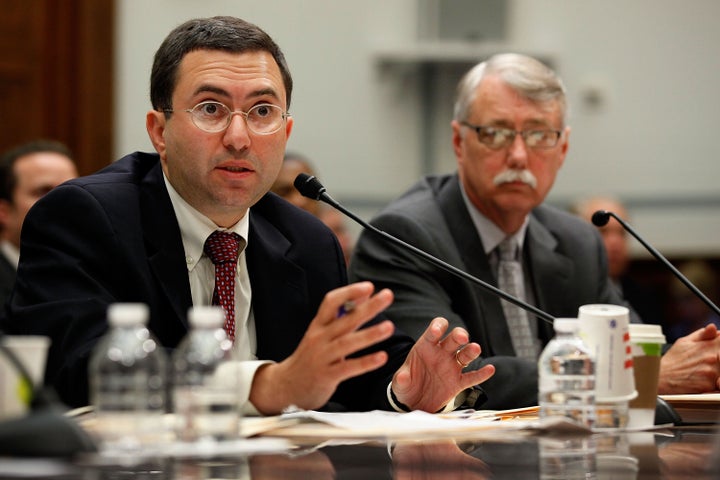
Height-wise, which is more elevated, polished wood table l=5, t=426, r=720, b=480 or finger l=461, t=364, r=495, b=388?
polished wood table l=5, t=426, r=720, b=480

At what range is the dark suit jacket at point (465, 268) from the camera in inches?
122

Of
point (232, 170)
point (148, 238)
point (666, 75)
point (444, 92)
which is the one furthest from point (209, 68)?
point (666, 75)

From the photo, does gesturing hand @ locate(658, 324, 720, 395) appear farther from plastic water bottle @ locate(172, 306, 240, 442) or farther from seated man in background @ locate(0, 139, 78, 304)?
seated man in background @ locate(0, 139, 78, 304)

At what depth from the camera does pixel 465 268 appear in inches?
128

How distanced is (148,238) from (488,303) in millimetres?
1119

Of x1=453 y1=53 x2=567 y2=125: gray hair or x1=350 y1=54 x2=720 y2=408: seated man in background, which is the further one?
x1=453 y1=53 x2=567 y2=125: gray hair

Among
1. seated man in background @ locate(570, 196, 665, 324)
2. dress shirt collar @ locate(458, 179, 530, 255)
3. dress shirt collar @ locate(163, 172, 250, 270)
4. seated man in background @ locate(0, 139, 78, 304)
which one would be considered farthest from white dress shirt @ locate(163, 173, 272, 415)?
seated man in background @ locate(570, 196, 665, 324)

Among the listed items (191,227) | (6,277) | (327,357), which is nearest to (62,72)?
(6,277)

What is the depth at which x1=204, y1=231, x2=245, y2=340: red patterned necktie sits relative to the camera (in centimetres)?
251

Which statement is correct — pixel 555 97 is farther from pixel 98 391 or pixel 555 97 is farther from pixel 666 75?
pixel 666 75

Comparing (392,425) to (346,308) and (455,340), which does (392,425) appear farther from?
(455,340)

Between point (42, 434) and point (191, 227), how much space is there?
1.29 meters

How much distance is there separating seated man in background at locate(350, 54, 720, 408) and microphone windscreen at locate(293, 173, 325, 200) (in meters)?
0.73

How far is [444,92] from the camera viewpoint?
6605 mm
